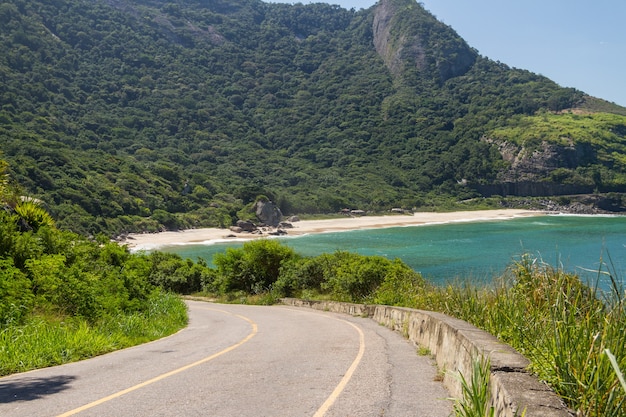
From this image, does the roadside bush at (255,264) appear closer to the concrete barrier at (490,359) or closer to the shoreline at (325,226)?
the concrete barrier at (490,359)

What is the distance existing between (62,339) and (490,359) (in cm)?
895

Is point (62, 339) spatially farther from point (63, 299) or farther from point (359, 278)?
point (359, 278)

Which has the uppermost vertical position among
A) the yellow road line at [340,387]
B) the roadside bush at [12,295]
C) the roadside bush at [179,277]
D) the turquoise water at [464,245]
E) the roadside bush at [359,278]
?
the roadside bush at [12,295]

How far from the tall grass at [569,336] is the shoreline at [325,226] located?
70.9 metres

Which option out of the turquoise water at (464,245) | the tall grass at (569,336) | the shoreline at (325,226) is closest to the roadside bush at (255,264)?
Result: the turquoise water at (464,245)

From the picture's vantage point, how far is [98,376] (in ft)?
26.5

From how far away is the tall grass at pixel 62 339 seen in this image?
9.05 meters

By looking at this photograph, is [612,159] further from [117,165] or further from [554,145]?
[117,165]

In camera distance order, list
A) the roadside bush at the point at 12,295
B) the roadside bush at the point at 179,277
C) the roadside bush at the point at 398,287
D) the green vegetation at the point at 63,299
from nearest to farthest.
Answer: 1. the green vegetation at the point at 63,299
2. the roadside bush at the point at 12,295
3. the roadside bush at the point at 398,287
4. the roadside bush at the point at 179,277

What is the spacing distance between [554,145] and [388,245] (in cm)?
11189

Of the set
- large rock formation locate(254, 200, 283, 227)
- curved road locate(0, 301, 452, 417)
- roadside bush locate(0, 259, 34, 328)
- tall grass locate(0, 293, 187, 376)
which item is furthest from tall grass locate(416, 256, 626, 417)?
large rock formation locate(254, 200, 283, 227)

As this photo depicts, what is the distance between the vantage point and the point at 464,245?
78.5 metres

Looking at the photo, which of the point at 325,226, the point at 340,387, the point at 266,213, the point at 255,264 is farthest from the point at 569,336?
the point at 266,213

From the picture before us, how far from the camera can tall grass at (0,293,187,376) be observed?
9.05m
